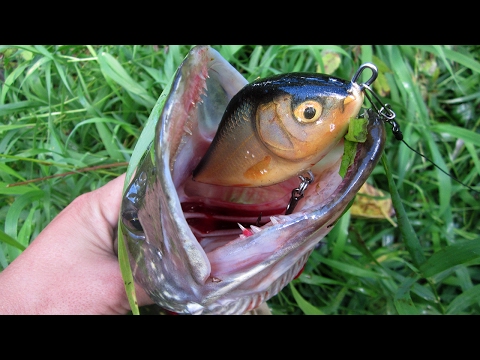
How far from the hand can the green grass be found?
41cm

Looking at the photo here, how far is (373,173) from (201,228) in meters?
1.09

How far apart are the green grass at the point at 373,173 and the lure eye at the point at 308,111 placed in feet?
3.03

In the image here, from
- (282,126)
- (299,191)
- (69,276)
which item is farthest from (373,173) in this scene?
(69,276)

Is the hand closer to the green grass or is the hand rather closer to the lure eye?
the green grass

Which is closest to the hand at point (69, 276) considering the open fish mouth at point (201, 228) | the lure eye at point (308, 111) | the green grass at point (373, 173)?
the open fish mouth at point (201, 228)

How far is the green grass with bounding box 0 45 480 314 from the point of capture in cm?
166

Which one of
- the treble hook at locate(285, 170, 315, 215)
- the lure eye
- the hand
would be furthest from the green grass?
the lure eye

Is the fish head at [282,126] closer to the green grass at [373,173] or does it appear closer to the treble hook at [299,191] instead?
the treble hook at [299,191]

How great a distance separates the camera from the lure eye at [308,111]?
0.74 meters

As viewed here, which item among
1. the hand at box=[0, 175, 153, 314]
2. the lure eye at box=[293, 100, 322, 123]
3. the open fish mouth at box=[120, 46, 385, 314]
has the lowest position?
the hand at box=[0, 175, 153, 314]

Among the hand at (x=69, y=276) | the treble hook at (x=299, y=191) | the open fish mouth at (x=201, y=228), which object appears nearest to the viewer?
the open fish mouth at (x=201, y=228)

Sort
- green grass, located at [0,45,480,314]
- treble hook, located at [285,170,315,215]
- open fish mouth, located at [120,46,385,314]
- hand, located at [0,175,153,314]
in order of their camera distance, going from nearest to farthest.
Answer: open fish mouth, located at [120,46,385,314]
treble hook, located at [285,170,315,215]
hand, located at [0,175,153,314]
green grass, located at [0,45,480,314]

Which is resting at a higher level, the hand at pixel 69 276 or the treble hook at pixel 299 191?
the treble hook at pixel 299 191

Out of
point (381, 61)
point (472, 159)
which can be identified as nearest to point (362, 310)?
point (472, 159)
